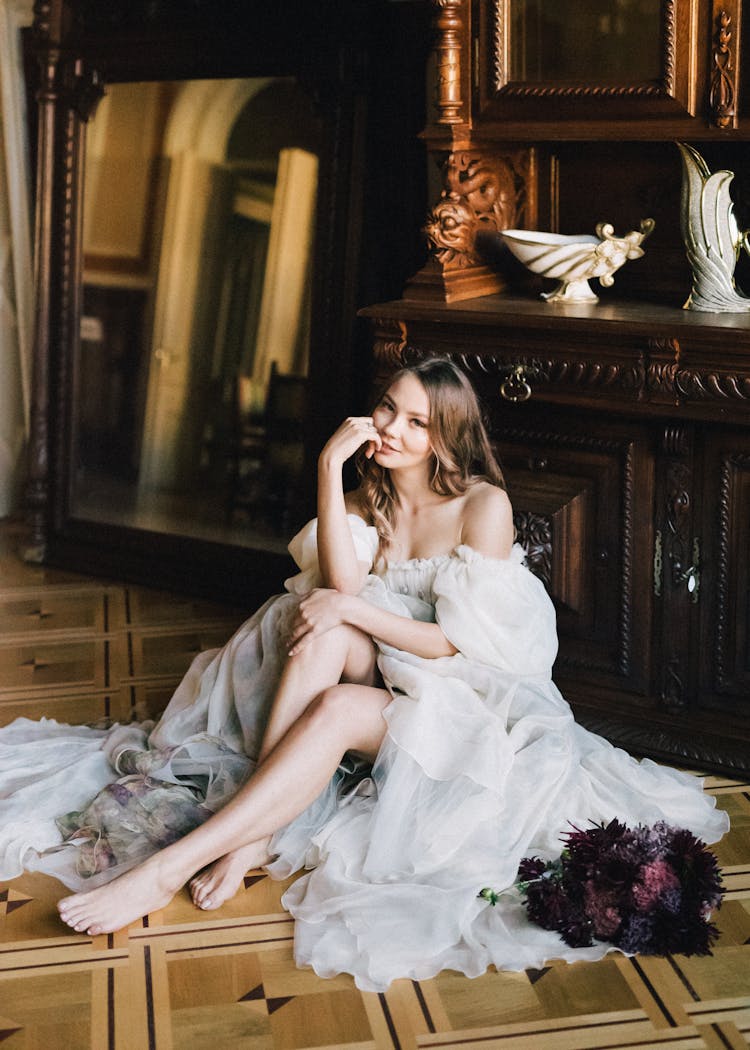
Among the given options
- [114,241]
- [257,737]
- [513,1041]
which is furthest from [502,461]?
[114,241]

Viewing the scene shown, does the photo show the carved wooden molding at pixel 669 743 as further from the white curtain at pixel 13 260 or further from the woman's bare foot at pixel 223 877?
the white curtain at pixel 13 260

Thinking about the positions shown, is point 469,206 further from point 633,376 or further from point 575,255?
point 633,376

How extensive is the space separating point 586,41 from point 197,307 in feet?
5.08

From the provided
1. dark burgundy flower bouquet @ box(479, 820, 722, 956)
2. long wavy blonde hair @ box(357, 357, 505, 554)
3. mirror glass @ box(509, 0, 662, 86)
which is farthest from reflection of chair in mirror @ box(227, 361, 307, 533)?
dark burgundy flower bouquet @ box(479, 820, 722, 956)

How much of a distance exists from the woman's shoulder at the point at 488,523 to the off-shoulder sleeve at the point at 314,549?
0.20m

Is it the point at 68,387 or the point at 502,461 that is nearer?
the point at 502,461

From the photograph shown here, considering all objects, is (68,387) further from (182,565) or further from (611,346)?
(611,346)

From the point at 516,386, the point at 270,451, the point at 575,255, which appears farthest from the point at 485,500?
the point at 270,451

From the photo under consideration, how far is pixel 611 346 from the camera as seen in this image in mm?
2846

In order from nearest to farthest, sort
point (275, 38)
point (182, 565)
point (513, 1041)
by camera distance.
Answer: point (513, 1041) < point (275, 38) < point (182, 565)

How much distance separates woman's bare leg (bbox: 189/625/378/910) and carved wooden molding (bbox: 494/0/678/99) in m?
1.28

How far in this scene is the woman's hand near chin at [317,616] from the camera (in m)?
2.57

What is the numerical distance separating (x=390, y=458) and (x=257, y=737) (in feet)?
2.02

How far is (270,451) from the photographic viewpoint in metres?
4.02
